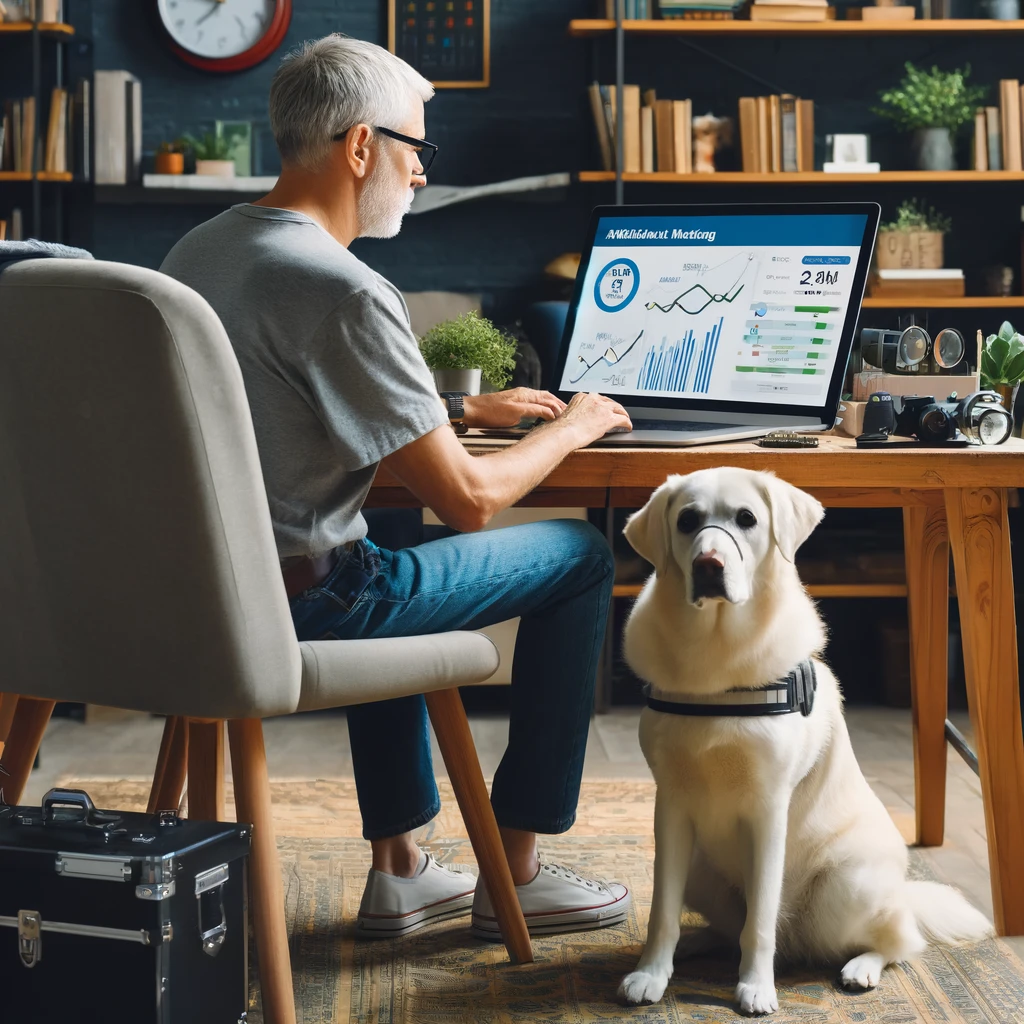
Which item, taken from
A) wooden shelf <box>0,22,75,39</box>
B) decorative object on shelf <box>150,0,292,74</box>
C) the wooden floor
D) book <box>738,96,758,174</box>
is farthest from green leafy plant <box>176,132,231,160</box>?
the wooden floor

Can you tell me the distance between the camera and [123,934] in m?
1.26

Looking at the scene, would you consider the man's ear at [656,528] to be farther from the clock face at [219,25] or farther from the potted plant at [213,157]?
the clock face at [219,25]

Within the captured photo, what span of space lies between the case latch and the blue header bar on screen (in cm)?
143

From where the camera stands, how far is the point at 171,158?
3859 millimetres

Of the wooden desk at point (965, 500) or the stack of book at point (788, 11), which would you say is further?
the stack of book at point (788, 11)

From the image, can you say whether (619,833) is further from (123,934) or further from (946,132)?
(946,132)

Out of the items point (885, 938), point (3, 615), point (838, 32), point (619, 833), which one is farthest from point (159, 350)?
point (838, 32)

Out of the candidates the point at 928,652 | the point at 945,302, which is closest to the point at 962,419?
the point at 928,652

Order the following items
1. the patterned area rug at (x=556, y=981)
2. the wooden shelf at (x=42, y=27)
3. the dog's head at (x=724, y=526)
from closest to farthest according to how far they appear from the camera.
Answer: the dog's head at (x=724, y=526), the patterned area rug at (x=556, y=981), the wooden shelf at (x=42, y=27)

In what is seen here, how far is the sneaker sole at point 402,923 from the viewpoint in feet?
6.20

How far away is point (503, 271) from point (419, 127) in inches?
94.6

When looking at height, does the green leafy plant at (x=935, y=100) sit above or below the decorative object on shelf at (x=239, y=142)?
above

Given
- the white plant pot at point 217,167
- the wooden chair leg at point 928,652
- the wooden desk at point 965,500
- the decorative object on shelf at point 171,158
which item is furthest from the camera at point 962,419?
the decorative object on shelf at point 171,158

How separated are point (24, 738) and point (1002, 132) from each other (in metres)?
3.34
